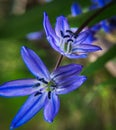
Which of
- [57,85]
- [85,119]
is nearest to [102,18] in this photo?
[57,85]

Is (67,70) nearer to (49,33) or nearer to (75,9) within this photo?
(49,33)

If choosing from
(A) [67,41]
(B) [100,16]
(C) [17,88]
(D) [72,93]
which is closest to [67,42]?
(A) [67,41]

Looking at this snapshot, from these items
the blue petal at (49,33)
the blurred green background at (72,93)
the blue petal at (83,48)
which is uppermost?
the blue petal at (49,33)

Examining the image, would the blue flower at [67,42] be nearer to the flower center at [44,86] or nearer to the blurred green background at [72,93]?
the flower center at [44,86]

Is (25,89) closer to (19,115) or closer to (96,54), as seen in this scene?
(19,115)

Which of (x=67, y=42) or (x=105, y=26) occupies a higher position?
(x=67, y=42)

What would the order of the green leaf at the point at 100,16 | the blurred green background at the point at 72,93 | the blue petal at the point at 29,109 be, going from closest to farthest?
the blue petal at the point at 29,109
the green leaf at the point at 100,16
the blurred green background at the point at 72,93

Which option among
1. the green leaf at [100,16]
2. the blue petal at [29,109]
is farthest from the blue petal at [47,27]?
the green leaf at [100,16]
